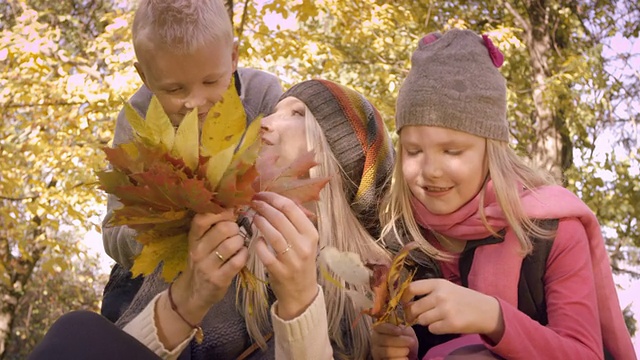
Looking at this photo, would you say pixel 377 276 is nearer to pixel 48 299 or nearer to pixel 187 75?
pixel 187 75

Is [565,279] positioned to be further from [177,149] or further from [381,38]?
[381,38]

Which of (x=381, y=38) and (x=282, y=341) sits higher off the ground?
(x=282, y=341)

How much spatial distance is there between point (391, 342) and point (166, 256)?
54 cm

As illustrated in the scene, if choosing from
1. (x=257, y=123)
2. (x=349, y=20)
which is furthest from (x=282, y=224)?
(x=349, y=20)

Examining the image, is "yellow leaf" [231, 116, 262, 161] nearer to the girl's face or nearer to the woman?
the woman

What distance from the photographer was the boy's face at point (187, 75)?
2.00 meters

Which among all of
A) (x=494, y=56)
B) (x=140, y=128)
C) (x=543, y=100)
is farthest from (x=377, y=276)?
(x=543, y=100)

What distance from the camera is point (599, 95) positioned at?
7398 mm

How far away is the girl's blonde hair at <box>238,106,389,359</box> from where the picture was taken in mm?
1826

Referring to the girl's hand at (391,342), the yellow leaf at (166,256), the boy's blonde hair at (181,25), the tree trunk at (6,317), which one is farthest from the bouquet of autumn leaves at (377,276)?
the tree trunk at (6,317)

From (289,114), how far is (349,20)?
15.9ft

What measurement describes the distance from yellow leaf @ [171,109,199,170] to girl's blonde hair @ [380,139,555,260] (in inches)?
29.7

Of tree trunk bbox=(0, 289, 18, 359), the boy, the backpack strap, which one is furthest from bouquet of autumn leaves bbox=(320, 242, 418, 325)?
tree trunk bbox=(0, 289, 18, 359)

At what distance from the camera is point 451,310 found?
5.04 ft
